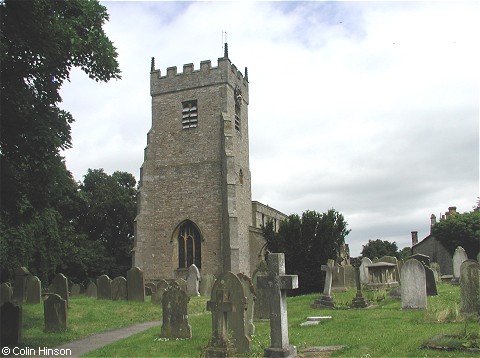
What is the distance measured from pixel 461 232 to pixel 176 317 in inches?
1227

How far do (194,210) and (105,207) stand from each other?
14406 millimetres

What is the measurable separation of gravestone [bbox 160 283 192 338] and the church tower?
13.8m

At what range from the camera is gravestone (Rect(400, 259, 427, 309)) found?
39.8ft

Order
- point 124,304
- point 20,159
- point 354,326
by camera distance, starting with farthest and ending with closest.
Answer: point 124,304 → point 20,159 → point 354,326

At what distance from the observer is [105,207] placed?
126 ft

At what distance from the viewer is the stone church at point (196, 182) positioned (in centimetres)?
2567

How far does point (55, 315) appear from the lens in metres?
11.6

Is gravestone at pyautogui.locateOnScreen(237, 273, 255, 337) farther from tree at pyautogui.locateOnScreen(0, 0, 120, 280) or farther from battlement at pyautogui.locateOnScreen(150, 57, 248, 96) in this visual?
battlement at pyautogui.locateOnScreen(150, 57, 248, 96)

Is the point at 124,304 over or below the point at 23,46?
below

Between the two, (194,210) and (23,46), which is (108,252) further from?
(23,46)

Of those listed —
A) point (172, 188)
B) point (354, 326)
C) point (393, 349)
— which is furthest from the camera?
point (172, 188)

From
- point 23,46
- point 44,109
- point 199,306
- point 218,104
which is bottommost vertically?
point 199,306

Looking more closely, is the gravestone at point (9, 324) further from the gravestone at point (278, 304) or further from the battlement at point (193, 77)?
the battlement at point (193, 77)

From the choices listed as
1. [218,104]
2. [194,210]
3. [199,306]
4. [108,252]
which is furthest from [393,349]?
[108,252]
